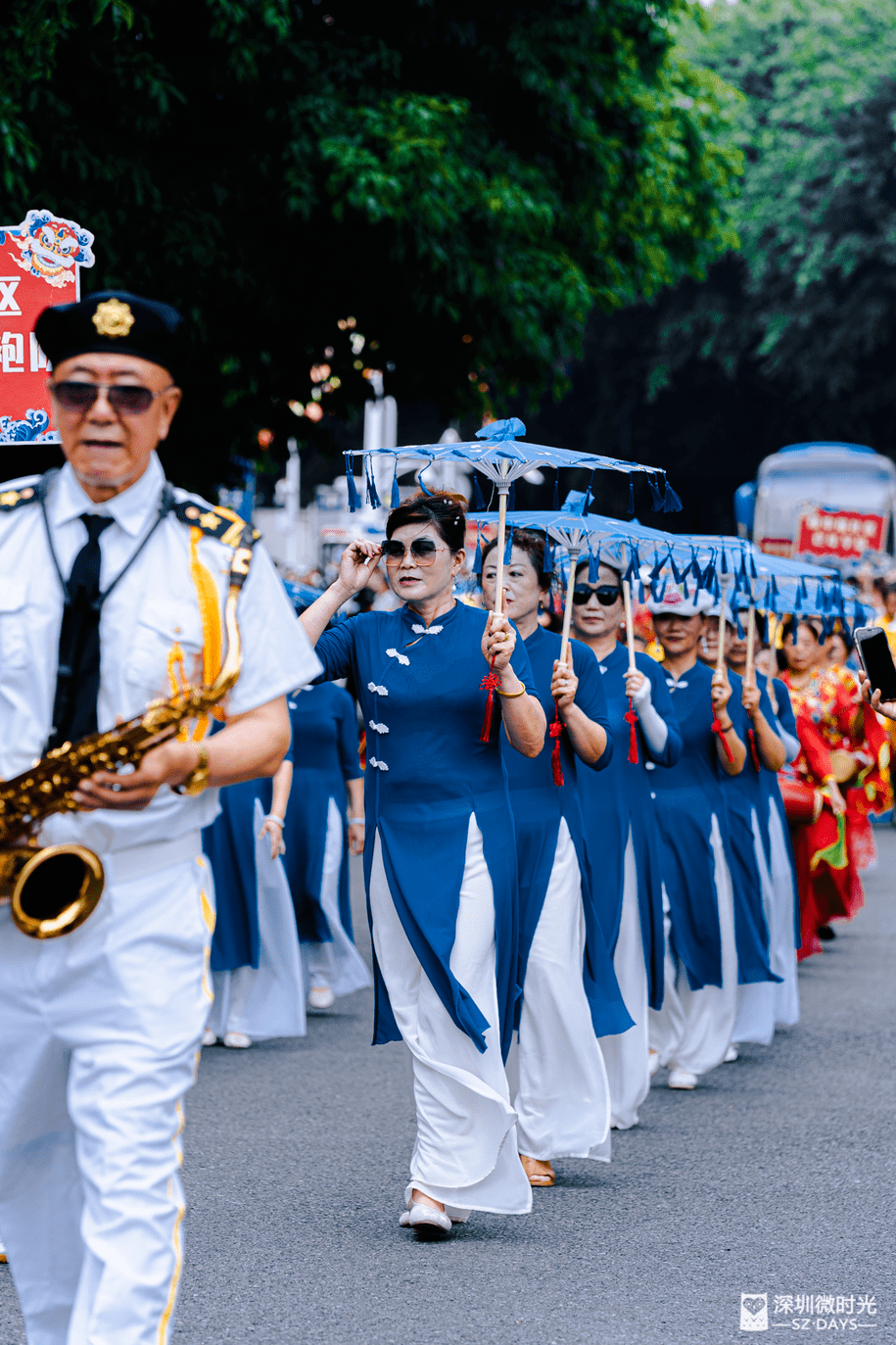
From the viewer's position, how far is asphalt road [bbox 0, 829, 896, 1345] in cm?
459

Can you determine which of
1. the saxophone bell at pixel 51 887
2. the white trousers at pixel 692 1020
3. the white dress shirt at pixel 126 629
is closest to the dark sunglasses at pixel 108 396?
the white dress shirt at pixel 126 629

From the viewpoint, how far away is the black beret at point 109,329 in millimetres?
3277

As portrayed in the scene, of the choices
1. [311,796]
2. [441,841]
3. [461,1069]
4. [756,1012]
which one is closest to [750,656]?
[756,1012]

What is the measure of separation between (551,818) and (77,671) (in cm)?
297

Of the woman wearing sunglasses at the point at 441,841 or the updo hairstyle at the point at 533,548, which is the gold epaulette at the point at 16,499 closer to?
the woman wearing sunglasses at the point at 441,841

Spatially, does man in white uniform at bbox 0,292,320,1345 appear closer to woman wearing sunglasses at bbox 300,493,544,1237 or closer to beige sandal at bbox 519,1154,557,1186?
woman wearing sunglasses at bbox 300,493,544,1237

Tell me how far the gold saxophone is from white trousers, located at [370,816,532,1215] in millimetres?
2320

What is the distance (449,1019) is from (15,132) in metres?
6.40

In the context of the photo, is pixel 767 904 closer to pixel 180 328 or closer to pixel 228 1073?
pixel 228 1073

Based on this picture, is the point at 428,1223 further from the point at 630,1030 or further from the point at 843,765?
the point at 843,765

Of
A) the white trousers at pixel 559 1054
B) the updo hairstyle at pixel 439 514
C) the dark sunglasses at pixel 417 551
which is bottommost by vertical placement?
the white trousers at pixel 559 1054

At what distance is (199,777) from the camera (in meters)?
3.17

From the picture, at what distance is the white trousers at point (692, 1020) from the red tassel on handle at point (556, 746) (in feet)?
5.83

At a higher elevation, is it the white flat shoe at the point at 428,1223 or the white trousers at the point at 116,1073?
the white trousers at the point at 116,1073
